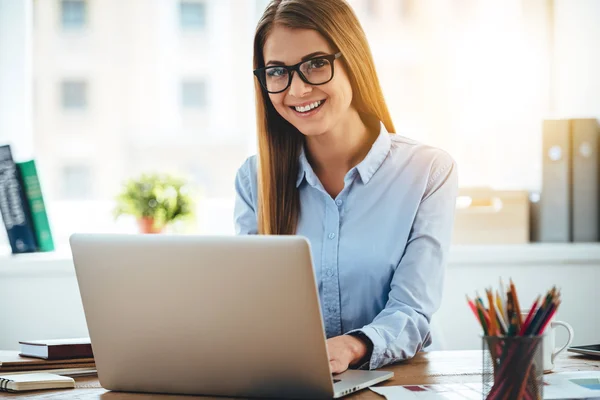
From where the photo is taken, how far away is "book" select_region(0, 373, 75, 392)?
1.28 m

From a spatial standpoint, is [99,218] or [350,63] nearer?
[350,63]

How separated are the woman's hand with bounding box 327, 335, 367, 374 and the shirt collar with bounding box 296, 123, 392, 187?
526mm

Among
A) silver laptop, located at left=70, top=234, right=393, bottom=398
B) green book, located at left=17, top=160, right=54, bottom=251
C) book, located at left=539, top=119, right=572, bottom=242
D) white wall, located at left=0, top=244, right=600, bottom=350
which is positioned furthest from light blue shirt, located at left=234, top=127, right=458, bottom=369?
green book, located at left=17, top=160, right=54, bottom=251

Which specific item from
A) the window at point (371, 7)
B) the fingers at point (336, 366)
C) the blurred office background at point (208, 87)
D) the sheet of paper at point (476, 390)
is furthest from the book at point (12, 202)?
the sheet of paper at point (476, 390)

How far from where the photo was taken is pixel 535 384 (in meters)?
1.01

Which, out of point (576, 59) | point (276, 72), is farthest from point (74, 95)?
point (576, 59)

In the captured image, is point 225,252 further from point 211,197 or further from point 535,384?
point 211,197

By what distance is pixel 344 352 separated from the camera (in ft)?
4.37

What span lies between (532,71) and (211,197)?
1290 mm

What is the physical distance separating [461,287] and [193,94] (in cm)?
120

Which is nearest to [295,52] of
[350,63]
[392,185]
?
[350,63]

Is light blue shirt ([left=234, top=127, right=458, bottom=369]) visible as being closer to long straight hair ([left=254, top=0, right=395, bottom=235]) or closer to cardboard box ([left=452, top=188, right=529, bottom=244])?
long straight hair ([left=254, top=0, right=395, bottom=235])

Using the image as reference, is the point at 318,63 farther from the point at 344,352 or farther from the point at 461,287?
the point at 461,287

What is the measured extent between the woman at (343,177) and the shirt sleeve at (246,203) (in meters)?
0.01
